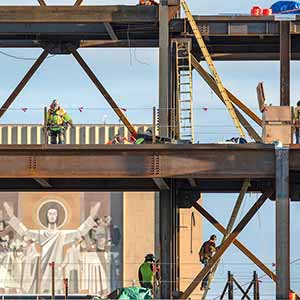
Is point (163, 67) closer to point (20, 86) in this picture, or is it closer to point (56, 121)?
point (56, 121)

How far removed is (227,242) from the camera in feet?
142

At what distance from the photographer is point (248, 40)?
50312 millimetres

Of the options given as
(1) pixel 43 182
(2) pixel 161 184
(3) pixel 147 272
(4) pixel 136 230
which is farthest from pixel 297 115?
(4) pixel 136 230

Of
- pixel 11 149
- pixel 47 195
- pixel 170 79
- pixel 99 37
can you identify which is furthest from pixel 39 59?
pixel 47 195

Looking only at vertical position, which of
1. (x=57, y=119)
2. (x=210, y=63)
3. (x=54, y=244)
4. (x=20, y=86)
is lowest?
(x=54, y=244)

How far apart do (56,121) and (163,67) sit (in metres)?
4.52

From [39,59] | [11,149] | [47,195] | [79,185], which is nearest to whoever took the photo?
[11,149]

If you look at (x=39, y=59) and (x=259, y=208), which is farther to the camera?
(x=39, y=59)

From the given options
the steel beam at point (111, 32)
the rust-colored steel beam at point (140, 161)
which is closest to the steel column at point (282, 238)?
the rust-colored steel beam at point (140, 161)

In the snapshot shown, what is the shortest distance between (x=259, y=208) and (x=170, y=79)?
6.46m

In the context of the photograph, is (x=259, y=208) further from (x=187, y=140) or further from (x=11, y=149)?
(x=11, y=149)

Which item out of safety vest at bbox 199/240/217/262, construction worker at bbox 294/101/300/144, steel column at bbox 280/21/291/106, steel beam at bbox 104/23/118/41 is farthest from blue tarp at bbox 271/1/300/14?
safety vest at bbox 199/240/217/262

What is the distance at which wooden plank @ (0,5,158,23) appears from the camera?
46938mm

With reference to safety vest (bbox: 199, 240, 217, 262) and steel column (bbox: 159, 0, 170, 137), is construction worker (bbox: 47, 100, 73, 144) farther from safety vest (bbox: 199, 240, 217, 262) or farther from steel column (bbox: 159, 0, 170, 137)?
safety vest (bbox: 199, 240, 217, 262)
